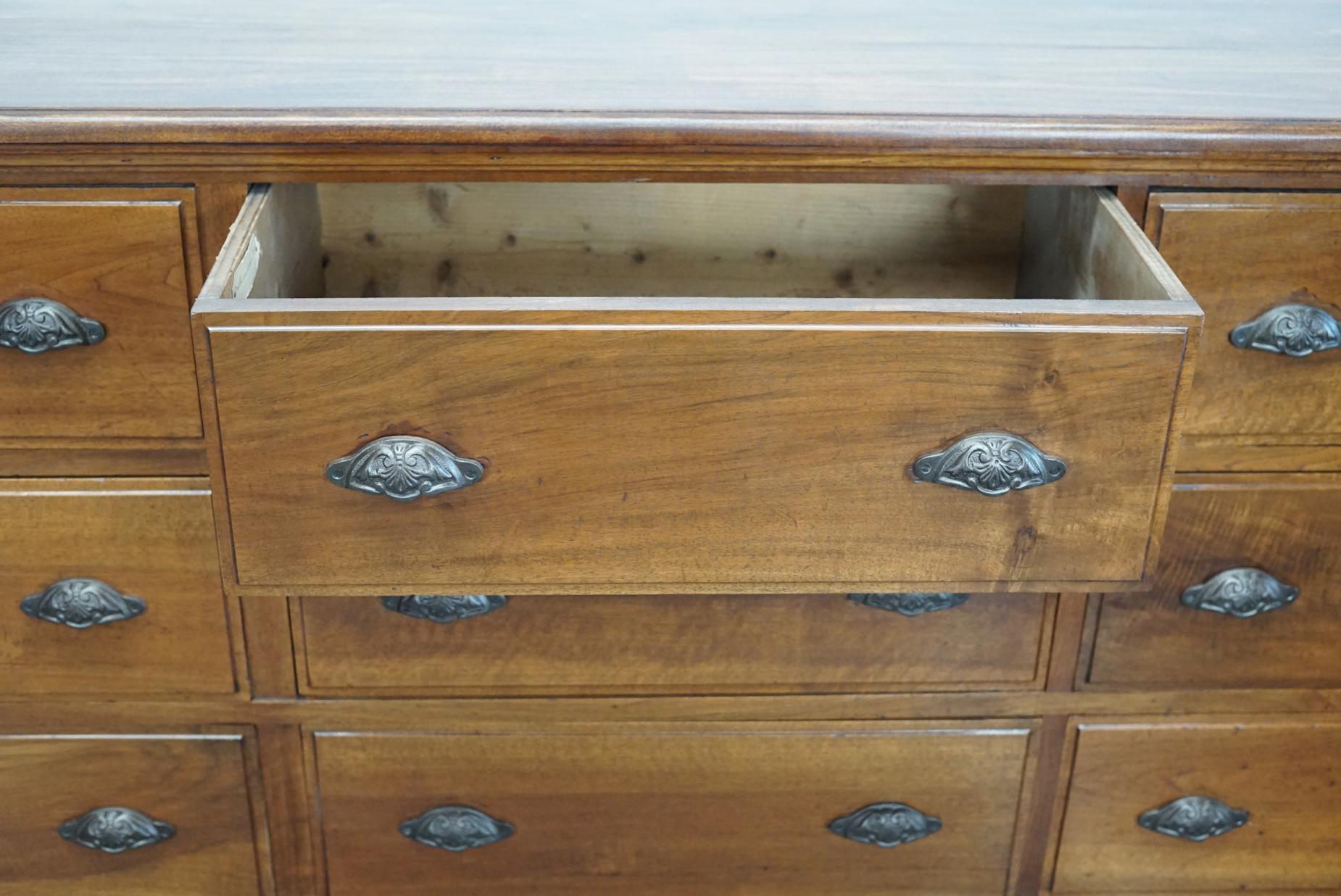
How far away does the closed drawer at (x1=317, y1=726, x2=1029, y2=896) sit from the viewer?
102cm

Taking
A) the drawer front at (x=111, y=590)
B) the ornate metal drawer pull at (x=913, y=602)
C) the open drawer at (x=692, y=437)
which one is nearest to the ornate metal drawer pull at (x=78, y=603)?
the drawer front at (x=111, y=590)

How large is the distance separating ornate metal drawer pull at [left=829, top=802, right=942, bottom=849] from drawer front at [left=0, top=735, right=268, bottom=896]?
470 mm

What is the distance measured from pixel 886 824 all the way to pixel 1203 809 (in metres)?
0.26

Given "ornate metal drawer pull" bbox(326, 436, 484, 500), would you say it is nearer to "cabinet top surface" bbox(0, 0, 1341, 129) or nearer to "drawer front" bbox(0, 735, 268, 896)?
"cabinet top surface" bbox(0, 0, 1341, 129)

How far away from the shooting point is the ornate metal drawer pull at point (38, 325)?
836mm

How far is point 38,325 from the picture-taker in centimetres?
84

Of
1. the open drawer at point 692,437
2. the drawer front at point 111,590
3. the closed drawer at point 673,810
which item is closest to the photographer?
the open drawer at point 692,437

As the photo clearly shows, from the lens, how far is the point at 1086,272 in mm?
909

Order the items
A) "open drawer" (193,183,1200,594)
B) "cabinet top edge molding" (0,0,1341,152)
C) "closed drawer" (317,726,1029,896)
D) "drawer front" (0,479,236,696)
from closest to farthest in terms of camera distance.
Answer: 1. "open drawer" (193,183,1200,594)
2. "cabinet top edge molding" (0,0,1341,152)
3. "drawer front" (0,479,236,696)
4. "closed drawer" (317,726,1029,896)

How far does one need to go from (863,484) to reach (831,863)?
454mm

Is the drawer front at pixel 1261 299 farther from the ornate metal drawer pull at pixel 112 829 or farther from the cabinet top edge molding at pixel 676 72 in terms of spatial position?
the ornate metal drawer pull at pixel 112 829

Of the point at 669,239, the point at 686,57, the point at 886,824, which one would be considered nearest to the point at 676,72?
the point at 686,57

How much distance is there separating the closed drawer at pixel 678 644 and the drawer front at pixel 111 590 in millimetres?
79

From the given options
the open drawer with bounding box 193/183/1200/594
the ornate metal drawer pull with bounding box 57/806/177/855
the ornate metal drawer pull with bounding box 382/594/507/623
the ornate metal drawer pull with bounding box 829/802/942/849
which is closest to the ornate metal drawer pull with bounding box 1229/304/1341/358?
the open drawer with bounding box 193/183/1200/594
